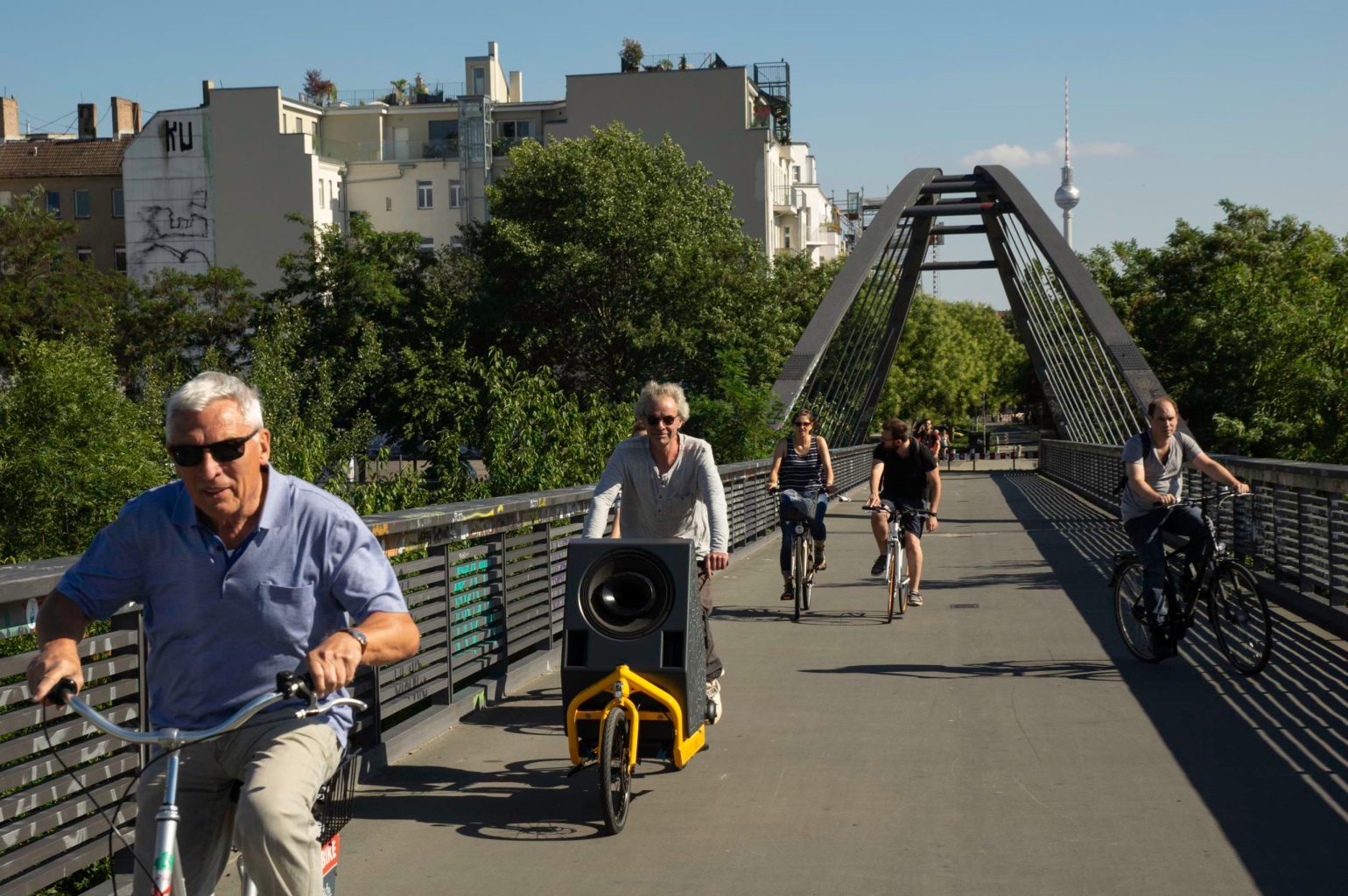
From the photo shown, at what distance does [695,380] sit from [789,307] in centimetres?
1044

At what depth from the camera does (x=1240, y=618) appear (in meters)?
9.96

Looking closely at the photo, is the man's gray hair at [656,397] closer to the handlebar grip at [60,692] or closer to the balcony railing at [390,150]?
the handlebar grip at [60,692]

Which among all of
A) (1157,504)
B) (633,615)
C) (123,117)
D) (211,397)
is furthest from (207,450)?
(123,117)

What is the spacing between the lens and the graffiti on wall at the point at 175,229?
242 feet

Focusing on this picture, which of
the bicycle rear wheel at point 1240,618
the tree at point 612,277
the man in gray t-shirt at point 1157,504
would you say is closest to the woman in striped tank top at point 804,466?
the man in gray t-shirt at point 1157,504

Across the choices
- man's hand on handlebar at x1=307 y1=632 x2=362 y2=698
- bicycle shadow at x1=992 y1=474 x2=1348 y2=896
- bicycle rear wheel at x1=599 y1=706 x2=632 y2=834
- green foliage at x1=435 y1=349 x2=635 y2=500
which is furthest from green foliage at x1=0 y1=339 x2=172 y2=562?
man's hand on handlebar at x1=307 y1=632 x2=362 y2=698

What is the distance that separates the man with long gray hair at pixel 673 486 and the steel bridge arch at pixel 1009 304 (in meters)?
21.6

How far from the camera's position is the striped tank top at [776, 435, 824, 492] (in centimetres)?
1500

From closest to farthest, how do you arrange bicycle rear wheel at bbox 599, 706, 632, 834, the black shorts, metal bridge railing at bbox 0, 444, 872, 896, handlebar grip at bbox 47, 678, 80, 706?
handlebar grip at bbox 47, 678, 80, 706, metal bridge railing at bbox 0, 444, 872, 896, bicycle rear wheel at bbox 599, 706, 632, 834, the black shorts

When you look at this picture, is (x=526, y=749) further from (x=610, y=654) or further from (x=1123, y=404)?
(x=1123, y=404)

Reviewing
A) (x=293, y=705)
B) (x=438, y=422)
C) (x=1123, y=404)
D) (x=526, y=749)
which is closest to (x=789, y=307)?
(x=438, y=422)

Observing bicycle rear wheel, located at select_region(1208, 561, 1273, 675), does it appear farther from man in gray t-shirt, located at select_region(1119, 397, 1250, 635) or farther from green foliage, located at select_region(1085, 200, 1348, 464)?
green foliage, located at select_region(1085, 200, 1348, 464)

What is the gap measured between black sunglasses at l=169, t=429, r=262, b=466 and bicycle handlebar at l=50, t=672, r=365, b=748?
1.69 ft

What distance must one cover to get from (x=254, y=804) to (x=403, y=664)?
458cm
